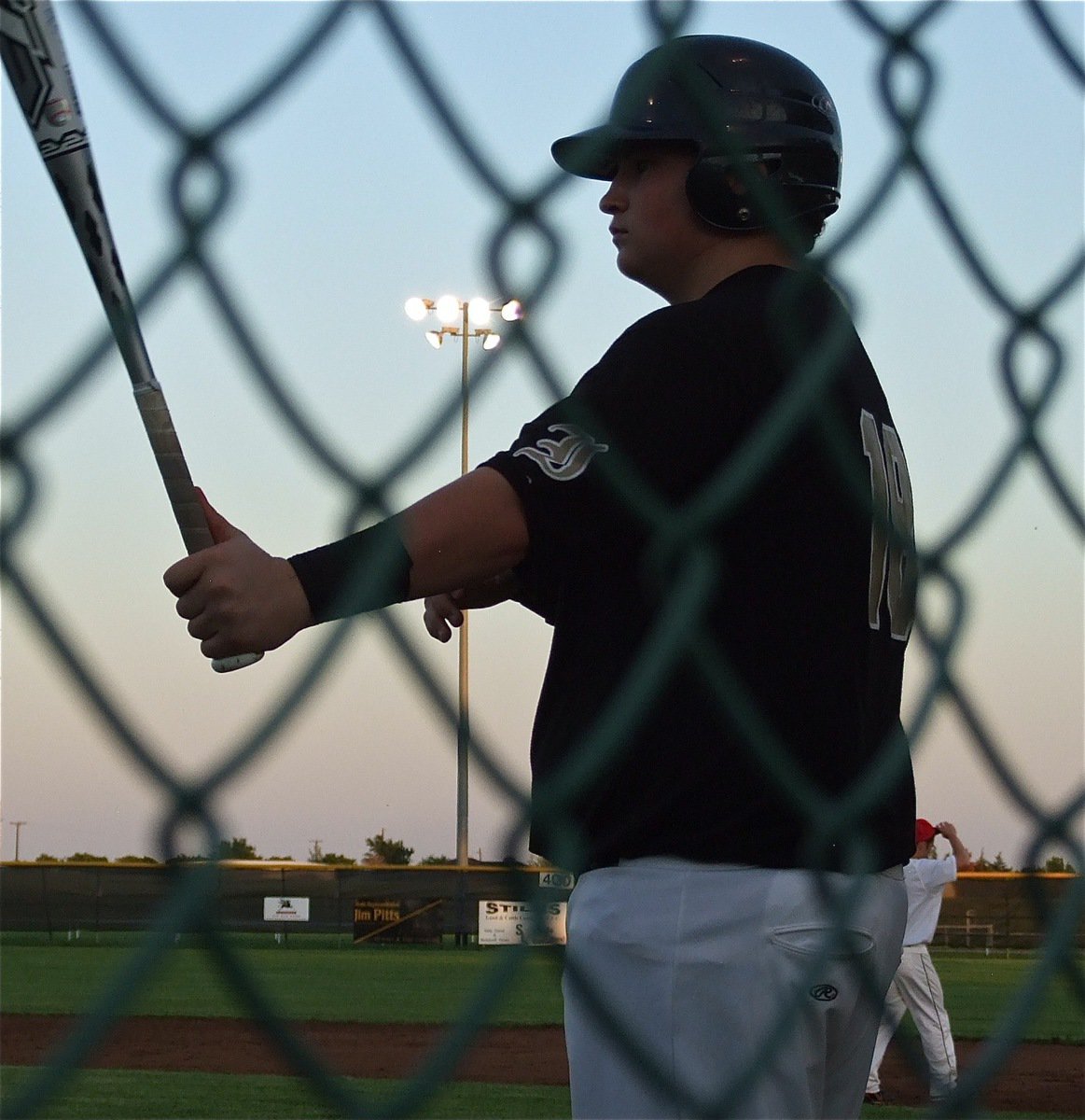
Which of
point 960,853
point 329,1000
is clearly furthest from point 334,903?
point 960,853

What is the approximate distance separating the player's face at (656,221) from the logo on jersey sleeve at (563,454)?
1.49 ft

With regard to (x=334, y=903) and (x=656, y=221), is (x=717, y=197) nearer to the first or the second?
(x=656, y=221)

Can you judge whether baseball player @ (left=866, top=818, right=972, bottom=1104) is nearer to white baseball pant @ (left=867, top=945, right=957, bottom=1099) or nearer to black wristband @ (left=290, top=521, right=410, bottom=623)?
white baseball pant @ (left=867, top=945, right=957, bottom=1099)

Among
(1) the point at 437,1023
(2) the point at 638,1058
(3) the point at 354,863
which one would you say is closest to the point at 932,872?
(1) the point at 437,1023

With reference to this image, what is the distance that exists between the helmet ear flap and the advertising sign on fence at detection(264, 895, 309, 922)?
25446 millimetres

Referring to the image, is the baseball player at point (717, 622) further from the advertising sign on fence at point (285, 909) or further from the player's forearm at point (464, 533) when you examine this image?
the advertising sign on fence at point (285, 909)

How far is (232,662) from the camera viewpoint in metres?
1.01

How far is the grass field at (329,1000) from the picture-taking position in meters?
1.03

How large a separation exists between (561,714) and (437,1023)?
11900 millimetres

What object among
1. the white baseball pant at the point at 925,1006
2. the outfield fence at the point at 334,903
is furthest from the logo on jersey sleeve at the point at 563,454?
the outfield fence at the point at 334,903

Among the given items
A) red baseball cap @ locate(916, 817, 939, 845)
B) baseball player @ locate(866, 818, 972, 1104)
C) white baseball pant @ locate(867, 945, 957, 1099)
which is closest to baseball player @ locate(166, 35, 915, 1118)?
baseball player @ locate(866, 818, 972, 1104)

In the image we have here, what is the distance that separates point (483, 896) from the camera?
2400 centimetres

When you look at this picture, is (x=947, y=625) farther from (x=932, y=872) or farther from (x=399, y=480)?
(x=932, y=872)

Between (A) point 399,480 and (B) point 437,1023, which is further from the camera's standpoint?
(B) point 437,1023
